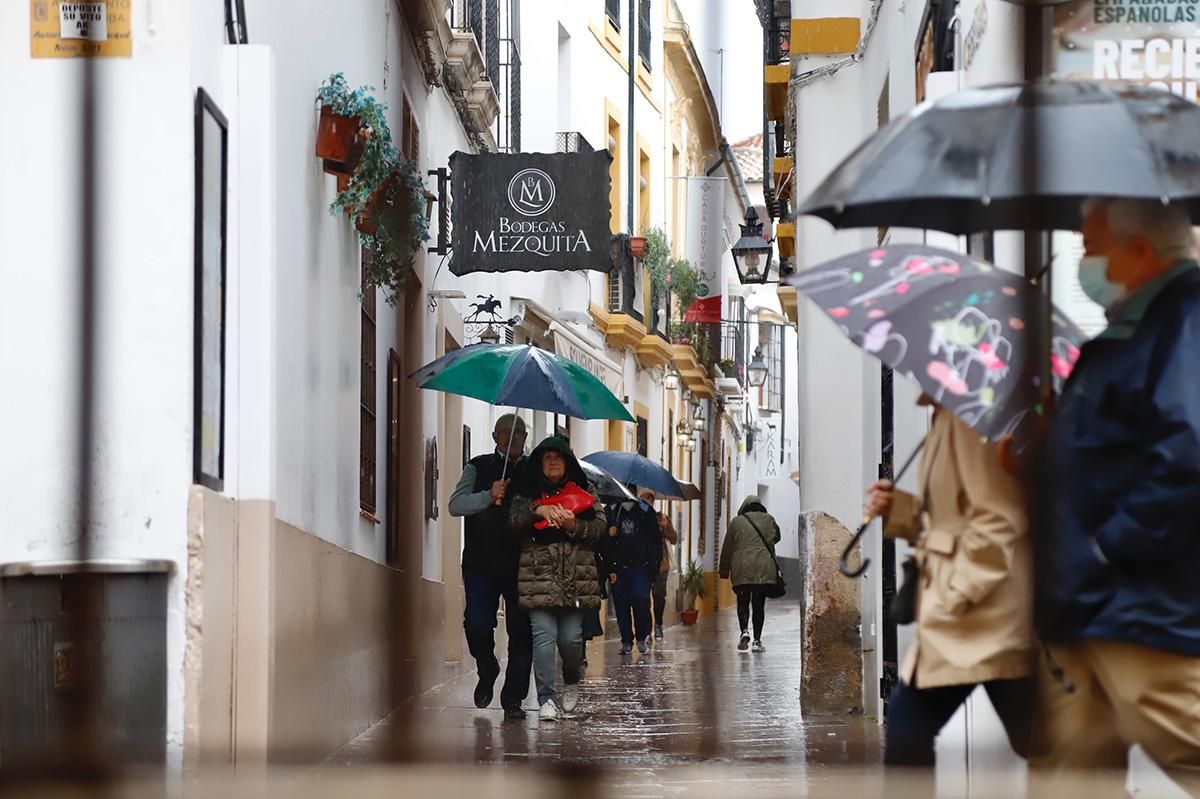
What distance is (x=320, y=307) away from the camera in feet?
29.3

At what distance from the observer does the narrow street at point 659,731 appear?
7969 mm

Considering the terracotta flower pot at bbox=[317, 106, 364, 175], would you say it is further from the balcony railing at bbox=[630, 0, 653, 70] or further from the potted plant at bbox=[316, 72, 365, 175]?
the balcony railing at bbox=[630, 0, 653, 70]

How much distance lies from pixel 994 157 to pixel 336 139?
5.29 m

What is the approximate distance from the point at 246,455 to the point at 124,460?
3.33ft

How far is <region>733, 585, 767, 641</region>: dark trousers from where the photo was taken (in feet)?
65.8

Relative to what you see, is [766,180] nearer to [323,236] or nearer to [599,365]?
[599,365]

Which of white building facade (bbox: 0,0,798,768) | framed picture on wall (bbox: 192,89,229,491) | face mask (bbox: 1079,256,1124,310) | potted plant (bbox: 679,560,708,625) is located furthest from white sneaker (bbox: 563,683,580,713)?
potted plant (bbox: 679,560,708,625)

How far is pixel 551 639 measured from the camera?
10.5m

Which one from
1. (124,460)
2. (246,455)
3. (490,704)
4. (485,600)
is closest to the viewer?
(124,460)

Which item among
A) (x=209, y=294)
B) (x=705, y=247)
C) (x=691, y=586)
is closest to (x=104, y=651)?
(x=209, y=294)

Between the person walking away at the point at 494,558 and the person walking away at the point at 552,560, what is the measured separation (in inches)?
7.0

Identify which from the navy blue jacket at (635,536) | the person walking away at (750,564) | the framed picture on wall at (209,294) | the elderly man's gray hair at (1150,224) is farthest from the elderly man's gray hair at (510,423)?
the person walking away at (750,564)

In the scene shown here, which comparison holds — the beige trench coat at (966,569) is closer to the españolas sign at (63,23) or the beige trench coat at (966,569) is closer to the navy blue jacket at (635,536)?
the españolas sign at (63,23)

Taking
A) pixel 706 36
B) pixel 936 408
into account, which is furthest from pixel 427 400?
pixel 706 36
